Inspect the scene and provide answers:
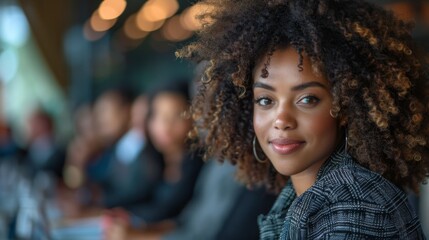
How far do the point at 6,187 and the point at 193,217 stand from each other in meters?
1.95

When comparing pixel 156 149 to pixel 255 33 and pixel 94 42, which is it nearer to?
pixel 255 33

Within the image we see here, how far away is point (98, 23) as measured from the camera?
770cm

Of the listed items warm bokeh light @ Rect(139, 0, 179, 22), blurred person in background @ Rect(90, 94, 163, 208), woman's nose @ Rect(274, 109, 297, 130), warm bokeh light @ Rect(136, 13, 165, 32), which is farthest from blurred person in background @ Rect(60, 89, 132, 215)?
woman's nose @ Rect(274, 109, 297, 130)

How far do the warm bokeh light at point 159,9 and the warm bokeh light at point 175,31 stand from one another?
0.87 ft

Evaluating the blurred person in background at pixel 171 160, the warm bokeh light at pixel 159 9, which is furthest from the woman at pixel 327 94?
the warm bokeh light at pixel 159 9

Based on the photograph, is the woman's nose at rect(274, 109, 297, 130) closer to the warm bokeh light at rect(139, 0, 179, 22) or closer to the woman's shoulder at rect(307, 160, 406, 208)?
the woman's shoulder at rect(307, 160, 406, 208)

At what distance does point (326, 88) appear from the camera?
1.95 meters

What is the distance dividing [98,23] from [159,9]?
1.41 meters

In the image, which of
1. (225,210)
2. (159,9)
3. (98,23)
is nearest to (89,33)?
(98,23)

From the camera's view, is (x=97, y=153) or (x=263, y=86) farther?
(x=97, y=153)

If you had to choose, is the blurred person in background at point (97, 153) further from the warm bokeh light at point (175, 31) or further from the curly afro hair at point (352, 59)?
the curly afro hair at point (352, 59)

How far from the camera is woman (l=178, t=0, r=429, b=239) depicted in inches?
73.4

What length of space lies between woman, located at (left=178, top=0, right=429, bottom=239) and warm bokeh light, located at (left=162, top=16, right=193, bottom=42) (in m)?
4.94

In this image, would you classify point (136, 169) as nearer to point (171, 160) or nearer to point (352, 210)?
point (171, 160)
